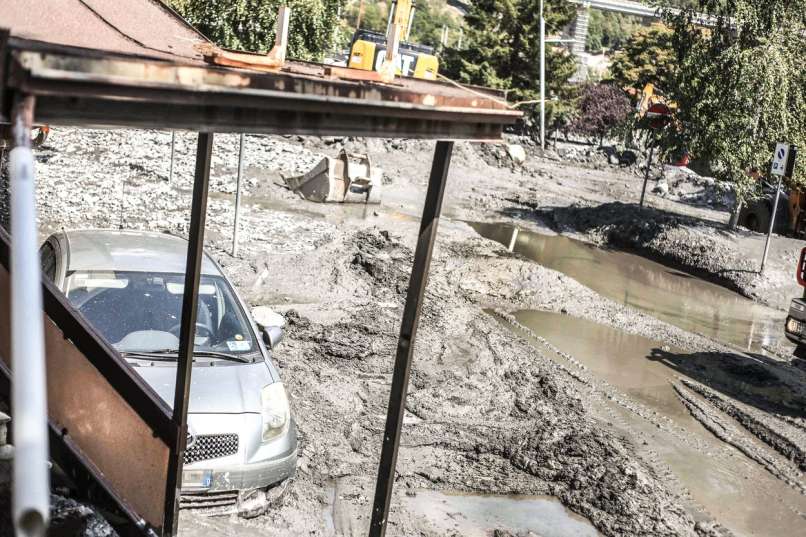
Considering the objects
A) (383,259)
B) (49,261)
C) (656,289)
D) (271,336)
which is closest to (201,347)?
(271,336)

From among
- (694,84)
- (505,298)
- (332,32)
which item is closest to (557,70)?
(694,84)

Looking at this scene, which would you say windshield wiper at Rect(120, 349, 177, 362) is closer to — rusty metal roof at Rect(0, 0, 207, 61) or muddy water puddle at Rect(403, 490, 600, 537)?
muddy water puddle at Rect(403, 490, 600, 537)

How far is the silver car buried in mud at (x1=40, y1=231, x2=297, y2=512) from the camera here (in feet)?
20.2

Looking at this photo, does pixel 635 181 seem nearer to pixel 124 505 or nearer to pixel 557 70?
pixel 557 70

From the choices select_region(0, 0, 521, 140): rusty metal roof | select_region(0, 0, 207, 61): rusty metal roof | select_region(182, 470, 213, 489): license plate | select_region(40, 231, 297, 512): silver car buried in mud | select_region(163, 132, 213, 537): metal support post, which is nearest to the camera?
select_region(0, 0, 521, 140): rusty metal roof

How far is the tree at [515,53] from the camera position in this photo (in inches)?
1734

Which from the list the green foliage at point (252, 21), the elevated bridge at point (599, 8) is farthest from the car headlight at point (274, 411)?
the elevated bridge at point (599, 8)

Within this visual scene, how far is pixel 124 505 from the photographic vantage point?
482cm

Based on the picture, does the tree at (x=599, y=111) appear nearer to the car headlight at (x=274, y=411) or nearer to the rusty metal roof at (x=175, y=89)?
the car headlight at (x=274, y=411)

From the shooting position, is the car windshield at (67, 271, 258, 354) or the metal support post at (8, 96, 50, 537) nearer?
the metal support post at (8, 96, 50, 537)

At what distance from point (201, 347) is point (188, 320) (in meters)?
2.28

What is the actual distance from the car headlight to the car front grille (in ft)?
0.84

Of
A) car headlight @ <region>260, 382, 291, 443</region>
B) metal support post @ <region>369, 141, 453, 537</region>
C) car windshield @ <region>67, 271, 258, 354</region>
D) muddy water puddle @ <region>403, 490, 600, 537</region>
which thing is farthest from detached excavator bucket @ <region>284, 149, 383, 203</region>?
metal support post @ <region>369, 141, 453, 537</region>

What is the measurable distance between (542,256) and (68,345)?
15460mm
